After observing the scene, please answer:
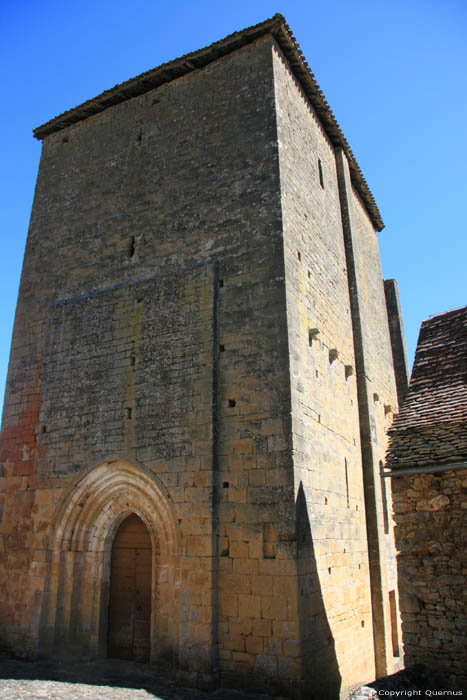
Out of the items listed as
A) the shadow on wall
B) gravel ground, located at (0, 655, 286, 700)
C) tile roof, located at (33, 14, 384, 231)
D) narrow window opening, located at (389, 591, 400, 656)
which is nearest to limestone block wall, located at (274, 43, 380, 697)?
the shadow on wall

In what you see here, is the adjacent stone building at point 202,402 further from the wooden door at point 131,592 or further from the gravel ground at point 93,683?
the gravel ground at point 93,683

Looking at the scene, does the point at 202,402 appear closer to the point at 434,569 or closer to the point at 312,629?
the point at 312,629

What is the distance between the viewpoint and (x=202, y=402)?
7617 millimetres

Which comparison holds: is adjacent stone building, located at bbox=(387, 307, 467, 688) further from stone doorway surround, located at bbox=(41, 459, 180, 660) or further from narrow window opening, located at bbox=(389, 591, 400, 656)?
narrow window opening, located at bbox=(389, 591, 400, 656)

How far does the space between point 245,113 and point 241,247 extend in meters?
2.76

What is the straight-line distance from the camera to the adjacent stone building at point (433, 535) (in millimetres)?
5773

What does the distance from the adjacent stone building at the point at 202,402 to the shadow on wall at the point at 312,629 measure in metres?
0.04

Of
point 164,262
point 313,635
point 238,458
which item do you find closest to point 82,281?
point 164,262

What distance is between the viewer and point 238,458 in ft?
23.6

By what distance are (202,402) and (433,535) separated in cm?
350

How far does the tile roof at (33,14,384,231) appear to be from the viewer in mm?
9555

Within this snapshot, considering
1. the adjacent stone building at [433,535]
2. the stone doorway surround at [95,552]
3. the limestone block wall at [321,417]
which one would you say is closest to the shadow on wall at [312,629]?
the limestone block wall at [321,417]

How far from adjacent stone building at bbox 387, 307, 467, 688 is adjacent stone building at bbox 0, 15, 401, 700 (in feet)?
4.10

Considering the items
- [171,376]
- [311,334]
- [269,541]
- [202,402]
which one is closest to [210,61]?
[311,334]
